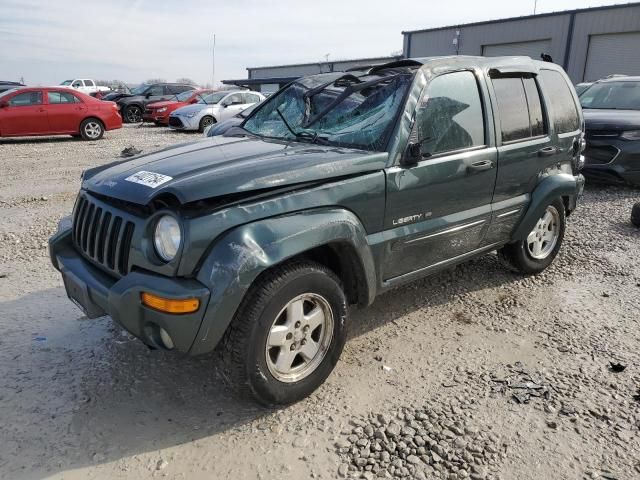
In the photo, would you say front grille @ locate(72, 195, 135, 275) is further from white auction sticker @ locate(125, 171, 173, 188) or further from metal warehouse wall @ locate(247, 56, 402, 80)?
metal warehouse wall @ locate(247, 56, 402, 80)

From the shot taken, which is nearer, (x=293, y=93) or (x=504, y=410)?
(x=504, y=410)

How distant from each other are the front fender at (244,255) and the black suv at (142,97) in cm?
1963

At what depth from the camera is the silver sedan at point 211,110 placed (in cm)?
1644

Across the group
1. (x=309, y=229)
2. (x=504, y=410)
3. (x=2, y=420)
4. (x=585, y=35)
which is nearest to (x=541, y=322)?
(x=504, y=410)

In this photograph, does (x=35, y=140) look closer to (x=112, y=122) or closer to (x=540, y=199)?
(x=112, y=122)

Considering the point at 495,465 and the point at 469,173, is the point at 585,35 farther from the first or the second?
the point at 495,465

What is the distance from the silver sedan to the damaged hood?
13484mm

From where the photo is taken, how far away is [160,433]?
2.62 meters

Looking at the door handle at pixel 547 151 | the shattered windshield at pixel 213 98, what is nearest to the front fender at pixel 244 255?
the door handle at pixel 547 151

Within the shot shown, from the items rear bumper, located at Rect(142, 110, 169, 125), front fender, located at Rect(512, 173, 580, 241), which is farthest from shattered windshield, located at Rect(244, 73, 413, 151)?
rear bumper, located at Rect(142, 110, 169, 125)

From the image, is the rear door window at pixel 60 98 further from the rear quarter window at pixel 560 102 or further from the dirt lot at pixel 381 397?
the rear quarter window at pixel 560 102

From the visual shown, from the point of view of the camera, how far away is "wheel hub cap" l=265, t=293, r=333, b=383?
2.71 m

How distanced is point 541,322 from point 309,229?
221cm

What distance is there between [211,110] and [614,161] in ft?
40.9
